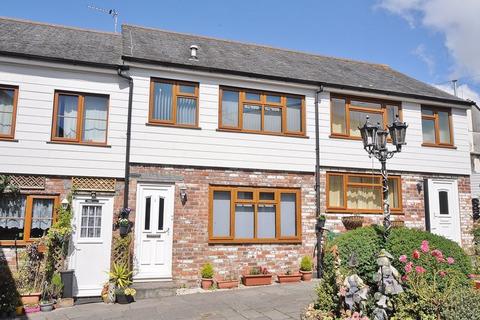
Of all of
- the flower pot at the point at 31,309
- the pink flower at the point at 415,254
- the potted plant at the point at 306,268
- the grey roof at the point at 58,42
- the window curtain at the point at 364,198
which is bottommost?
the flower pot at the point at 31,309

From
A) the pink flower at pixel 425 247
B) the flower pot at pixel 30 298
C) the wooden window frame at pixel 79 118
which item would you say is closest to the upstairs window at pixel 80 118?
the wooden window frame at pixel 79 118

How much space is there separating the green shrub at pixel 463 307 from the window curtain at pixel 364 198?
6.53m

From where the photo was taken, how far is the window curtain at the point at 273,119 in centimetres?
1138

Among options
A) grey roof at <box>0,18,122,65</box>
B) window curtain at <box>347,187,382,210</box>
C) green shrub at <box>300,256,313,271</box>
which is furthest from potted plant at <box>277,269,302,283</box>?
grey roof at <box>0,18,122,65</box>

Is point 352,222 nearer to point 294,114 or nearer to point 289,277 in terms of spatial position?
point 289,277

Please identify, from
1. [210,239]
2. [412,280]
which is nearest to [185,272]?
[210,239]

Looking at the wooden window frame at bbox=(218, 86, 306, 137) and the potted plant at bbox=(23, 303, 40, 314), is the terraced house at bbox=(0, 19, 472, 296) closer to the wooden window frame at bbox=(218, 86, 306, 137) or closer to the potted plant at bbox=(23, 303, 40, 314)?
the wooden window frame at bbox=(218, 86, 306, 137)

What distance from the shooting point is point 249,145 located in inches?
432

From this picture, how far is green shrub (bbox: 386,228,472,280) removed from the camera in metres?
6.25

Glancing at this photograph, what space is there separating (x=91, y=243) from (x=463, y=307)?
7.87 m

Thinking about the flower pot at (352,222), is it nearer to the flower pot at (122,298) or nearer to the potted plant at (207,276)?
the potted plant at (207,276)

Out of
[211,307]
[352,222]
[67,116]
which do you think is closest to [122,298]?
[211,307]

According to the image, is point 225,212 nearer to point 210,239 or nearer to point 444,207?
point 210,239

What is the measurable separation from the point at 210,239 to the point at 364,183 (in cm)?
518
